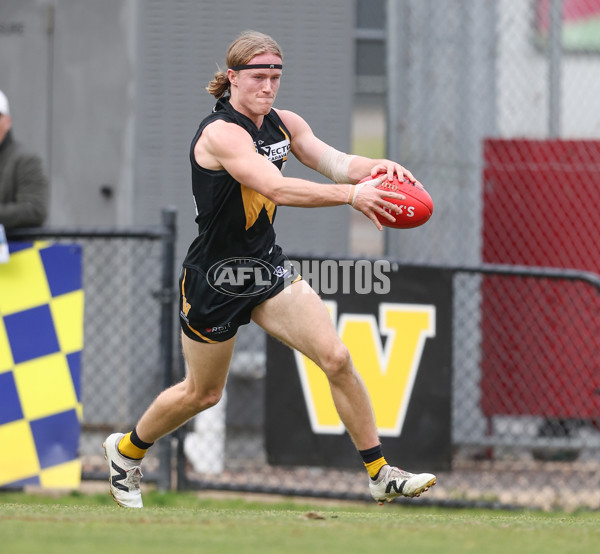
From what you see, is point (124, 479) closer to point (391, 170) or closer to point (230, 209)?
point (230, 209)

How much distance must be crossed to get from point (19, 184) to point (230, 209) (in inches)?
96.9

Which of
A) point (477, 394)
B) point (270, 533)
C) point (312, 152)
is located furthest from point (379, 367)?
point (270, 533)

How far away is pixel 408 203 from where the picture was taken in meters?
4.89

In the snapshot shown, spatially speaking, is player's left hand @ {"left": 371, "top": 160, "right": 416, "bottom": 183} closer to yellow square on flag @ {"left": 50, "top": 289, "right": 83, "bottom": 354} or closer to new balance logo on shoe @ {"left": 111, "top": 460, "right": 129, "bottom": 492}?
new balance logo on shoe @ {"left": 111, "top": 460, "right": 129, "bottom": 492}

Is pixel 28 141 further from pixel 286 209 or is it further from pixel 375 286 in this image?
pixel 375 286

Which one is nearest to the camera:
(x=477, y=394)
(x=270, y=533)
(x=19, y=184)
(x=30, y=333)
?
(x=270, y=533)

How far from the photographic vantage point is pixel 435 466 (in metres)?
6.73

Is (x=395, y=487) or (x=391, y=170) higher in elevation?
(x=391, y=170)

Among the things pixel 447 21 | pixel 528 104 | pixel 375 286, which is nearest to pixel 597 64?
pixel 528 104

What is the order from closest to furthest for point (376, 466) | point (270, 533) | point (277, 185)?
point (270, 533) → point (277, 185) → point (376, 466)

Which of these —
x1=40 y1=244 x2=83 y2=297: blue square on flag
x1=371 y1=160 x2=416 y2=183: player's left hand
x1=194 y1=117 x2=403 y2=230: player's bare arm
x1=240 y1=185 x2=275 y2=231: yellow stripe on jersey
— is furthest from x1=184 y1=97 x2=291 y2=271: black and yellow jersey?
x1=40 y1=244 x2=83 y2=297: blue square on flag

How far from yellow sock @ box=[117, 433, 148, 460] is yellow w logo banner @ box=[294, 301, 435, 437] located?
1.41 metres

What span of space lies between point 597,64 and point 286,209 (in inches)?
105

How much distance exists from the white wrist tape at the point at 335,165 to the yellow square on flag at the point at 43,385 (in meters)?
2.19
